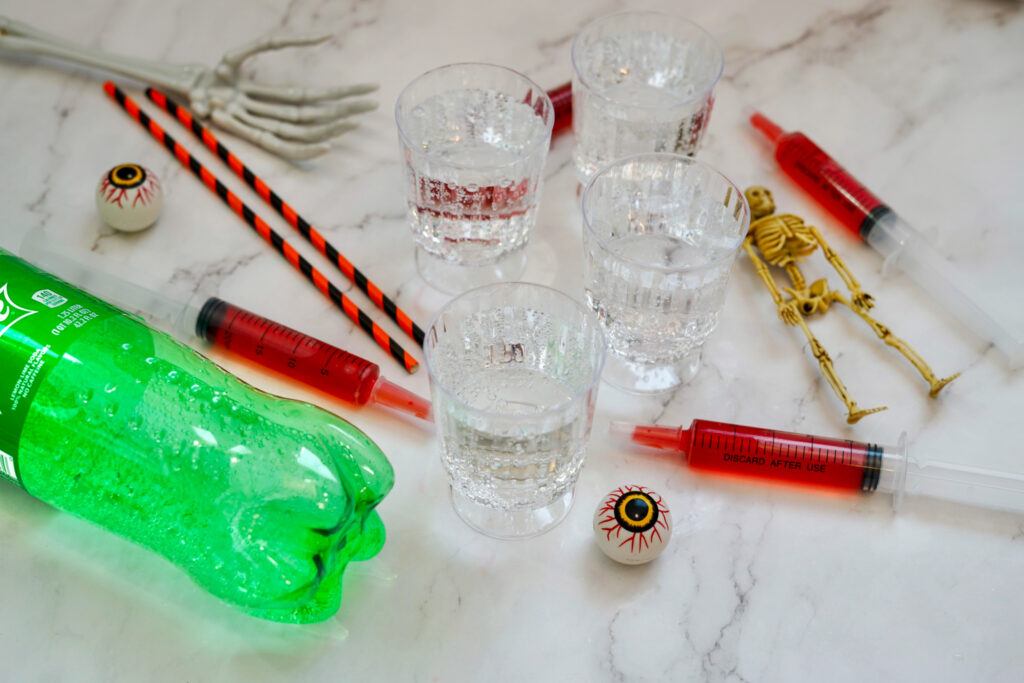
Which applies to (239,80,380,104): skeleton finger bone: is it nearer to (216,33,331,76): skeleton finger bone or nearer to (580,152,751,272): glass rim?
(216,33,331,76): skeleton finger bone

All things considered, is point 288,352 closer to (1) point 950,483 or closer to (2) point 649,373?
Answer: (2) point 649,373

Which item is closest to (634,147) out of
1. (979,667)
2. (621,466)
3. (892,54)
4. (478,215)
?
(478,215)

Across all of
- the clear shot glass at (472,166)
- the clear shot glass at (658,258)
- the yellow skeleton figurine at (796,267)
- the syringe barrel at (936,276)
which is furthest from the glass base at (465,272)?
the syringe barrel at (936,276)

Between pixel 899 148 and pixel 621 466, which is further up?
pixel 899 148

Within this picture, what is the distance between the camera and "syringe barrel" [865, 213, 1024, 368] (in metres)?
0.96

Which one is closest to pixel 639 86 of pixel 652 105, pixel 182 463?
pixel 652 105

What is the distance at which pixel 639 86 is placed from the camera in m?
1.07

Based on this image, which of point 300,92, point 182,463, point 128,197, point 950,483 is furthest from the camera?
point 300,92

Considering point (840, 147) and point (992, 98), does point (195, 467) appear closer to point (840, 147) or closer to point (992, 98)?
point (840, 147)

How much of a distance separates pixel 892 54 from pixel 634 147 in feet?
1.37

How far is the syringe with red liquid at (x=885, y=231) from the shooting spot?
3.17 feet

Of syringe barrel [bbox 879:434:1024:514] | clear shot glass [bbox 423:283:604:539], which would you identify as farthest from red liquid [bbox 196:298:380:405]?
syringe barrel [bbox 879:434:1024:514]

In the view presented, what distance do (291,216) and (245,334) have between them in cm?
16

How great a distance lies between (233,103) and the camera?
43.6 inches
